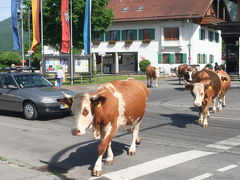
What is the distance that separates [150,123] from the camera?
14031mm

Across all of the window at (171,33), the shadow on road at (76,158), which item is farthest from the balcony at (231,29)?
the shadow on road at (76,158)

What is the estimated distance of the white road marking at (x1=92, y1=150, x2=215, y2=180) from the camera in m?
7.62

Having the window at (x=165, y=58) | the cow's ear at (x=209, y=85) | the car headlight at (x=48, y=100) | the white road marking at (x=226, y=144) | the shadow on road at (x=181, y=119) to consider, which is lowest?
the white road marking at (x=226, y=144)

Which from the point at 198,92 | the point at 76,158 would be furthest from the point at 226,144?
the point at 76,158

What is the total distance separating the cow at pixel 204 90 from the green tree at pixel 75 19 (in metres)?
27.3

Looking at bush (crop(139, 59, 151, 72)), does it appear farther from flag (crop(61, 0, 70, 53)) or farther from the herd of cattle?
the herd of cattle

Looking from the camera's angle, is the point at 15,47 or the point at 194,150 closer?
the point at 194,150

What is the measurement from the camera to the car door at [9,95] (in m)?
15.3

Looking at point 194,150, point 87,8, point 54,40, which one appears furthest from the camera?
point 54,40

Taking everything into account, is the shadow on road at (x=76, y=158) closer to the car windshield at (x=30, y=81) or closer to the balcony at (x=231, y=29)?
the car windshield at (x=30, y=81)

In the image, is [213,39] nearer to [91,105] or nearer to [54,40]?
[54,40]

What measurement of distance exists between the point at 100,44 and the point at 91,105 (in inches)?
2035

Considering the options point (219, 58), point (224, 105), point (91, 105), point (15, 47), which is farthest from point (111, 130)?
point (219, 58)

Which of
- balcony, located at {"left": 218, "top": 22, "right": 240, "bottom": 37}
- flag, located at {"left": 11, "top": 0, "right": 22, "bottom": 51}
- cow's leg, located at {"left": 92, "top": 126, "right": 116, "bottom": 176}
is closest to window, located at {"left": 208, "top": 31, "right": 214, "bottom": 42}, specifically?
balcony, located at {"left": 218, "top": 22, "right": 240, "bottom": 37}
